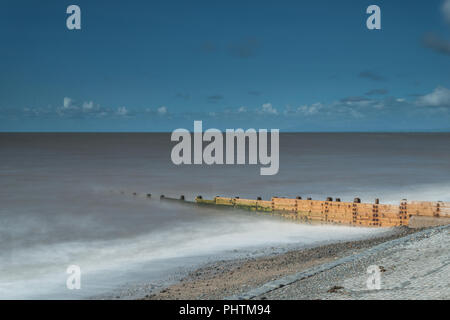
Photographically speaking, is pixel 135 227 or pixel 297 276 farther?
pixel 135 227

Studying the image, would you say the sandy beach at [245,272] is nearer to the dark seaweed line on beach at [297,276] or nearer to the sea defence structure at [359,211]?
the dark seaweed line on beach at [297,276]

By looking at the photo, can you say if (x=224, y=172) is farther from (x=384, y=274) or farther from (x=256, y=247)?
(x=384, y=274)

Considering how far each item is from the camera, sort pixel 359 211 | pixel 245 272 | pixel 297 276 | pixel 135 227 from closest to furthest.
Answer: pixel 297 276 < pixel 245 272 < pixel 359 211 < pixel 135 227

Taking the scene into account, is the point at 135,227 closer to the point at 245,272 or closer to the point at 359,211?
the point at 359,211

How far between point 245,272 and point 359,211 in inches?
363

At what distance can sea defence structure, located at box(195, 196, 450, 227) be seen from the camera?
1988cm

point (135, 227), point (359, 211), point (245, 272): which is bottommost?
point (245, 272)

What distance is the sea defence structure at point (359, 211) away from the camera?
65.2ft

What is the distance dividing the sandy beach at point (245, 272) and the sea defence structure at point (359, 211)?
14.0 ft

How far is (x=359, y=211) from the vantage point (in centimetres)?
2202

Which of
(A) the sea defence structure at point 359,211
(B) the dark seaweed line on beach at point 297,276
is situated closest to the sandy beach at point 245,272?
(B) the dark seaweed line on beach at point 297,276

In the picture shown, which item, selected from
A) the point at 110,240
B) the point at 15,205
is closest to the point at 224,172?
the point at 15,205

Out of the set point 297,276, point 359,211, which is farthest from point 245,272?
point 359,211

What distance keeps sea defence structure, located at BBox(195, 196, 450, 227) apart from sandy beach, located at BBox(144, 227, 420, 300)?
14.0ft
